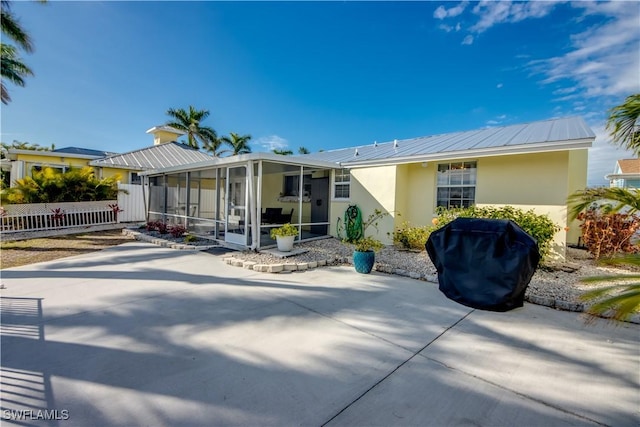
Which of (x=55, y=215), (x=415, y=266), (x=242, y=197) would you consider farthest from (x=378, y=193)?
(x=55, y=215)

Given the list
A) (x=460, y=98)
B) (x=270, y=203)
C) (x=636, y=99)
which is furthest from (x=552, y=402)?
(x=460, y=98)

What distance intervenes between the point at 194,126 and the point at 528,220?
2732 cm

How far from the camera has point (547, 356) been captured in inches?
123

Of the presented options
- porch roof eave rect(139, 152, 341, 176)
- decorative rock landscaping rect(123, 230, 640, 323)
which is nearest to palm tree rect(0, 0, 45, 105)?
porch roof eave rect(139, 152, 341, 176)

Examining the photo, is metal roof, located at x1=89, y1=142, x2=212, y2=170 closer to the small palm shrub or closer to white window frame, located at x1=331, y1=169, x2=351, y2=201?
white window frame, located at x1=331, y1=169, x2=351, y2=201

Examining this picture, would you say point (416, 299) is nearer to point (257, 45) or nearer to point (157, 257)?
point (157, 257)

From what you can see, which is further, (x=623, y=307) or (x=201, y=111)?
(x=201, y=111)

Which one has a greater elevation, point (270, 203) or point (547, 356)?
point (270, 203)

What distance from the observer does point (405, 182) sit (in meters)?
9.52

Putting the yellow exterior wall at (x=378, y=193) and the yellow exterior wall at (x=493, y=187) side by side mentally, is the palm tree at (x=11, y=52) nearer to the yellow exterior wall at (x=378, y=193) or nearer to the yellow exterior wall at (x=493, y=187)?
the yellow exterior wall at (x=378, y=193)

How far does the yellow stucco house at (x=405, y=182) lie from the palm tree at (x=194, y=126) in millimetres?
14721

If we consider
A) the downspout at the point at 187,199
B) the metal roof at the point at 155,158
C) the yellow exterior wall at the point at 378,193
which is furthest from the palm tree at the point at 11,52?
the yellow exterior wall at the point at 378,193

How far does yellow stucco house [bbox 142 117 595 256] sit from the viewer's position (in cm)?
696

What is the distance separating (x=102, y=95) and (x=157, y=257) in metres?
11.8
